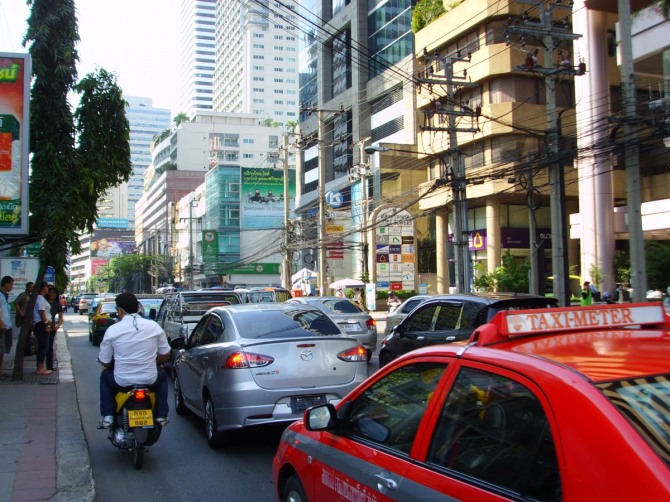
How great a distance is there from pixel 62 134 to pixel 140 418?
7.20 metres

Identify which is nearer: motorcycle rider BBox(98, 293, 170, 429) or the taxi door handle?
the taxi door handle

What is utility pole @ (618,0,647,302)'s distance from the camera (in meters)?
14.1

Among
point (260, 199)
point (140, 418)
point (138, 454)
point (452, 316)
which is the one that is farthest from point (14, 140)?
point (260, 199)

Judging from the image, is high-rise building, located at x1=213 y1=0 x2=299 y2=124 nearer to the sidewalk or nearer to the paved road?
the sidewalk

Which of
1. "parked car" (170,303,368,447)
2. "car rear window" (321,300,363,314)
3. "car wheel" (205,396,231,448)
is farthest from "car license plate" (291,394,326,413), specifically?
"car rear window" (321,300,363,314)

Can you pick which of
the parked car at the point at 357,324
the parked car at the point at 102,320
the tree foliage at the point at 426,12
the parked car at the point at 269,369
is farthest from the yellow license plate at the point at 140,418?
the tree foliage at the point at 426,12

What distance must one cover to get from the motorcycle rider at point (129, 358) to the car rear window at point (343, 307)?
11677 millimetres

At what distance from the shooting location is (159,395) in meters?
6.77

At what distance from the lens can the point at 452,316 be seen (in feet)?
31.0

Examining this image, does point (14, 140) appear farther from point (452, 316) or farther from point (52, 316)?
point (452, 316)

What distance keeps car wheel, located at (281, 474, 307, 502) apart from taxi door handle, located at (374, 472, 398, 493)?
0.97 m

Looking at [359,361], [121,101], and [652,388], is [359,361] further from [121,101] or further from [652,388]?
[121,101]

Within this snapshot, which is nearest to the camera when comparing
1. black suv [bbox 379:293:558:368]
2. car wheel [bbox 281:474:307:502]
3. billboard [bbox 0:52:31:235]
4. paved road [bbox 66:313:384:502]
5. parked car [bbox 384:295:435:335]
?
car wheel [bbox 281:474:307:502]

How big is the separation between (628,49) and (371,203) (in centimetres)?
3239
